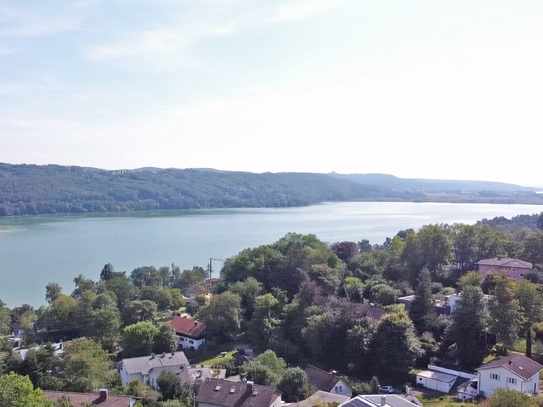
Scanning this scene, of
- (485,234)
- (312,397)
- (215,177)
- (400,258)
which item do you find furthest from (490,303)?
(215,177)

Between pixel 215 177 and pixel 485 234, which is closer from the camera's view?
pixel 485 234

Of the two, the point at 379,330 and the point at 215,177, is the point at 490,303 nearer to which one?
the point at 379,330

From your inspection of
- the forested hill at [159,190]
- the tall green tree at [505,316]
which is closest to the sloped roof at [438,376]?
the tall green tree at [505,316]

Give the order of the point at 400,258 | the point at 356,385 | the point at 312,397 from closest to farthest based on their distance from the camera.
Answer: the point at 312,397 → the point at 356,385 → the point at 400,258

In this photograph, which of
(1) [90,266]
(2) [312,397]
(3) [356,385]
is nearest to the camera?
(2) [312,397]

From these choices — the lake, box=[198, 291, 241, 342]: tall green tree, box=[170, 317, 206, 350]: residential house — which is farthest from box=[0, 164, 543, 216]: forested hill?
box=[198, 291, 241, 342]: tall green tree

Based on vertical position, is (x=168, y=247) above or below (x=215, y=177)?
below
